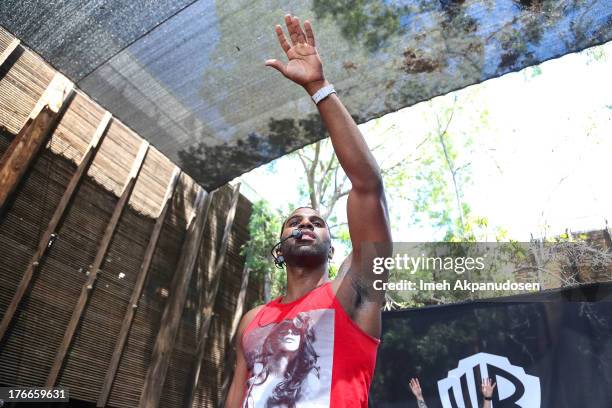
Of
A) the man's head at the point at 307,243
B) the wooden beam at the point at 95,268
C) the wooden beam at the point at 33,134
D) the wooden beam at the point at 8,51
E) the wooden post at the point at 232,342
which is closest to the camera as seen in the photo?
the man's head at the point at 307,243

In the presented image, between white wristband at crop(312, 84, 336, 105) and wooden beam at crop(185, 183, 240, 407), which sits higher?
wooden beam at crop(185, 183, 240, 407)

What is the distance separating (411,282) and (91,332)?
16.3 ft

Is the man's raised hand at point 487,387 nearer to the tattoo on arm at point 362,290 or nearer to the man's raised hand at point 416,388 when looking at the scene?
the man's raised hand at point 416,388

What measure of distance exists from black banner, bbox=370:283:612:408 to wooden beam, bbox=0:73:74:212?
3.66 metres

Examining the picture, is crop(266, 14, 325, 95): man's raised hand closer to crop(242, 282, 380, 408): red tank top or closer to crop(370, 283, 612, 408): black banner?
crop(242, 282, 380, 408): red tank top

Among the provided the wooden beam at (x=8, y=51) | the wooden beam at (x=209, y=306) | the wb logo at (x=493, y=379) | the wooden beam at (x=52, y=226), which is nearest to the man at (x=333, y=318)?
the wb logo at (x=493, y=379)

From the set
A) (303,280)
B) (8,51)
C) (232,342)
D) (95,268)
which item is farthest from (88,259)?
(303,280)

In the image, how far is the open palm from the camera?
1.71 meters

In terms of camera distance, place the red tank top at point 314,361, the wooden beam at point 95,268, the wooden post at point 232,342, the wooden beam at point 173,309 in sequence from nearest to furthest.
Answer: the red tank top at point 314,361
the wooden beam at point 95,268
the wooden beam at point 173,309
the wooden post at point 232,342

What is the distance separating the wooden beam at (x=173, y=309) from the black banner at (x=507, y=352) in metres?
2.80

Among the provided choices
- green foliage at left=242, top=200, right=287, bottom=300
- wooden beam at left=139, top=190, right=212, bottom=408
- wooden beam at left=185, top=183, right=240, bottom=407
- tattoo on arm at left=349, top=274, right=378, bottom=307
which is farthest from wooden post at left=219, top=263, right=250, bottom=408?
tattoo on arm at left=349, top=274, right=378, bottom=307

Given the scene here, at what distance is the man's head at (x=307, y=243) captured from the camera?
1945 millimetres

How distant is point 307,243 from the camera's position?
196 cm

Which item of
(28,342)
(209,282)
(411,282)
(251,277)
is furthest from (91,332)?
(411,282)
